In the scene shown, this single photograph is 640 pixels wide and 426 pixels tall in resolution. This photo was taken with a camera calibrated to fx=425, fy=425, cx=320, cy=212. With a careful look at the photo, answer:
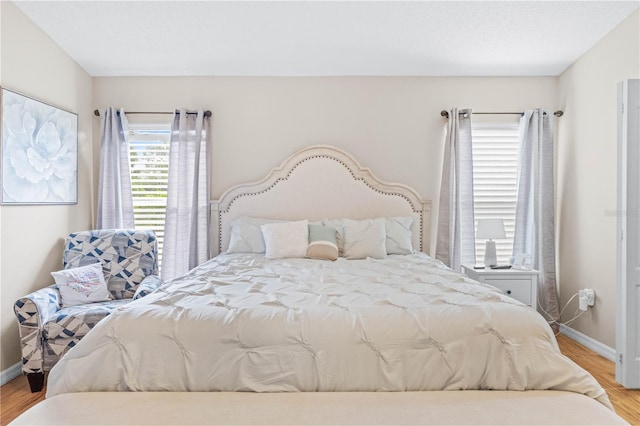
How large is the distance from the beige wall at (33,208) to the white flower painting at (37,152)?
82 mm

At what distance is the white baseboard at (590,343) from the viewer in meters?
3.35

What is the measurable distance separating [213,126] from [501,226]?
2881 millimetres

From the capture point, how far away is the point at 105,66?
4008 mm

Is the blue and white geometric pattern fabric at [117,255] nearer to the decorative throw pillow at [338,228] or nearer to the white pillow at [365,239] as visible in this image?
the decorative throw pillow at [338,228]

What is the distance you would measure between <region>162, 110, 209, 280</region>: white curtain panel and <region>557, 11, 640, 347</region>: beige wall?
344cm

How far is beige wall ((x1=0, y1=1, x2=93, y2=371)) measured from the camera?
2977 millimetres

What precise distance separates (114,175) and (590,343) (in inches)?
179

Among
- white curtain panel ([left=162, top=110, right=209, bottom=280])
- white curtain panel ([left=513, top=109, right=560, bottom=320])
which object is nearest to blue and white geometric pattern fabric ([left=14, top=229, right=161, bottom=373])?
white curtain panel ([left=162, top=110, right=209, bottom=280])

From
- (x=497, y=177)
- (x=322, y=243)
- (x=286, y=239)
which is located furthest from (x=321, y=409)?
(x=497, y=177)

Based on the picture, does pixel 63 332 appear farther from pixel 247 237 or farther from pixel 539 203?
pixel 539 203

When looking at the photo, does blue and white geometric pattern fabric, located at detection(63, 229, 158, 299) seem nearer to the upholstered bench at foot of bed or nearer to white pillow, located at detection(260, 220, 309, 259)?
white pillow, located at detection(260, 220, 309, 259)

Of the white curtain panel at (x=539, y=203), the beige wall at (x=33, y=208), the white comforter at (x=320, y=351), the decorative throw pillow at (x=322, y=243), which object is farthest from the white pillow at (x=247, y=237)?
the white curtain panel at (x=539, y=203)

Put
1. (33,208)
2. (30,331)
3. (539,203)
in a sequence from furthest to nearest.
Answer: (539,203) → (33,208) → (30,331)

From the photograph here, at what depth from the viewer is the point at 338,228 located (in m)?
3.80
